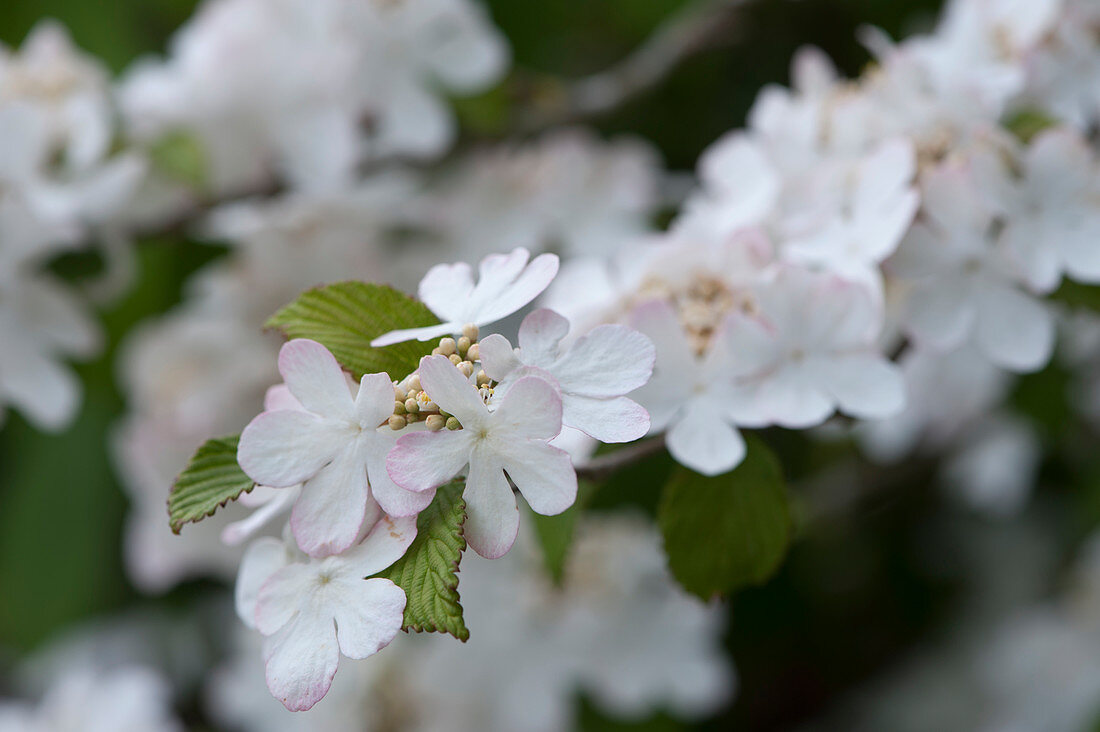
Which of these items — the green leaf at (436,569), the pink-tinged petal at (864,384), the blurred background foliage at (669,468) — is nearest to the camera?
the green leaf at (436,569)

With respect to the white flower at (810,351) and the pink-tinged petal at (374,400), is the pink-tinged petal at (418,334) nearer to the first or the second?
the pink-tinged petal at (374,400)

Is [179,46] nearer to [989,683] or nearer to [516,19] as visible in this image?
[516,19]

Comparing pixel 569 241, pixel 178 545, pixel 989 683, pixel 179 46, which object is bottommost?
pixel 989 683

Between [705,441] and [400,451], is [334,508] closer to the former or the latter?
[400,451]

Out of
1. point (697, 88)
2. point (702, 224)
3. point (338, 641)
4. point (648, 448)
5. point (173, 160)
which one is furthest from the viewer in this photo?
point (697, 88)

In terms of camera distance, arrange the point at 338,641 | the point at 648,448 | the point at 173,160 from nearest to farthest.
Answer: the point at 338,641
the point at 648,448
the point at 173,160

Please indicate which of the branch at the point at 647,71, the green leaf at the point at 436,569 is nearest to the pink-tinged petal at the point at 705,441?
the green leaf at the point at 436,569

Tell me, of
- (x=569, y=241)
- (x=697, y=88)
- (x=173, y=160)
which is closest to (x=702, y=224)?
(x=569, y=241)

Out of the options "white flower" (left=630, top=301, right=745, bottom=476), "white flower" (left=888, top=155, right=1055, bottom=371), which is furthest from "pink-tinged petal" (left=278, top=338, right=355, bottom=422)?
"white flower" (left=888, top=155, right=1055, bottom=371)
